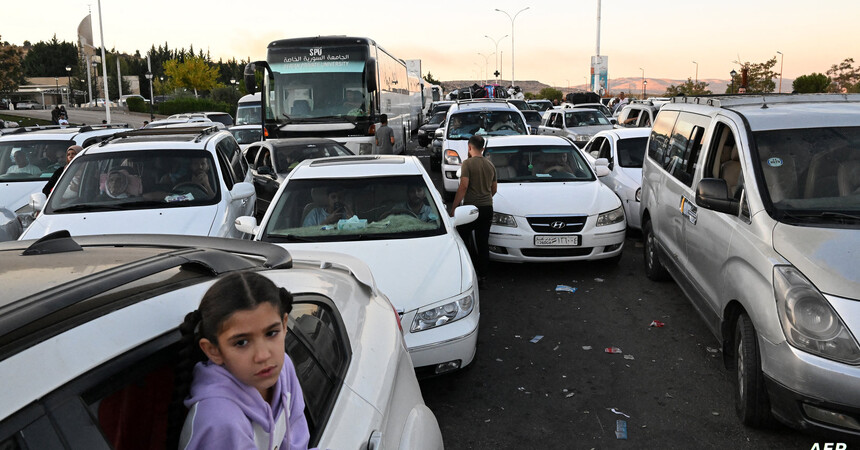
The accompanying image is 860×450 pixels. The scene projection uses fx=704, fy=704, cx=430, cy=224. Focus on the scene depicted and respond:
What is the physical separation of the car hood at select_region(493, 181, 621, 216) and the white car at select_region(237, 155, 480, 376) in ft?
6.04

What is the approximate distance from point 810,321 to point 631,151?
837cm

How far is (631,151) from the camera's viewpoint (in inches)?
464

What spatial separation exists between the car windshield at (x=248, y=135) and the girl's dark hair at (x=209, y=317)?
19294mm

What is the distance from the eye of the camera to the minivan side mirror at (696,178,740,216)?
488cm

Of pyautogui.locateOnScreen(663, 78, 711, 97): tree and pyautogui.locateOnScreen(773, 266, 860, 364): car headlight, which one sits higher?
pyautogui.locateOnScreen(663, 78, 711, 97): tree

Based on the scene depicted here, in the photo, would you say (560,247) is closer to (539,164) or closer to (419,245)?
(539,164)

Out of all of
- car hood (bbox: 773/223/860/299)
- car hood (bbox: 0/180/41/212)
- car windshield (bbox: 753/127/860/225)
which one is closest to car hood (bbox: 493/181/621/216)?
car windshield (bbox: 753/127/860/225)

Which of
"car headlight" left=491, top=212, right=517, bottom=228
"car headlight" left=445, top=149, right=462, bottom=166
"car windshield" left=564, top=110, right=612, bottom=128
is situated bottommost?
"car headlight" left=491, top=212, right=517, bottom=228

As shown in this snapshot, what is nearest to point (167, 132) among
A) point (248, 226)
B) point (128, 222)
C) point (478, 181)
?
point (128, 222)

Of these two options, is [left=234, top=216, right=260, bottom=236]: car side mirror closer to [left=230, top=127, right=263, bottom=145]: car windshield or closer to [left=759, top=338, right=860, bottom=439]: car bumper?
[left=759, top=338, right=860, bottom=439]: car bumper

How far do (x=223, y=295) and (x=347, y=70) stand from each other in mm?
15829

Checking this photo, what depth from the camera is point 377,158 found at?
7359 millimetres

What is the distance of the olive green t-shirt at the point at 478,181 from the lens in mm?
8008

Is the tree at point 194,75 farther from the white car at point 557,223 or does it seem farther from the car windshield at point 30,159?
the white car at point 557,223
